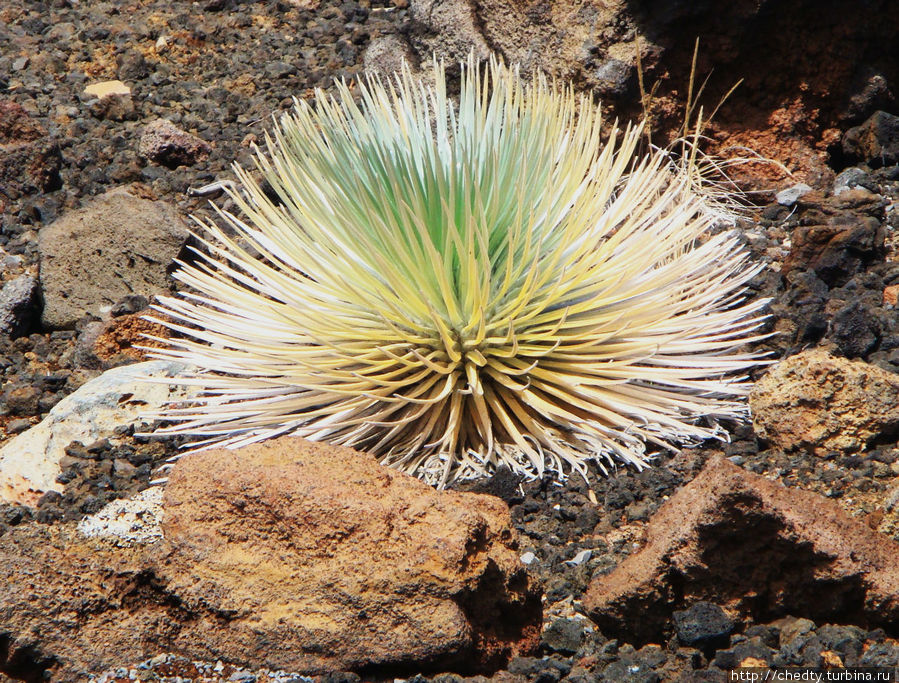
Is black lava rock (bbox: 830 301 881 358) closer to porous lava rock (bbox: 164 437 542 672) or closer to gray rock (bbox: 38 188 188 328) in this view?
porous lava rock (bbox: 164 437 542 672)

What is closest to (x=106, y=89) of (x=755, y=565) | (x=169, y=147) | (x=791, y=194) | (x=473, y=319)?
(x=169, y=147)

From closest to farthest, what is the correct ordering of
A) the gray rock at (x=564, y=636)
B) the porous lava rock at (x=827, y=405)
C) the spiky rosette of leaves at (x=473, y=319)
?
the gray rock at (x=564, y=636), the porous lava rock at (x=827, y=405), the spiky rosette of leaves at (x=473, y=319)

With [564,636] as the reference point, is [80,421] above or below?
below

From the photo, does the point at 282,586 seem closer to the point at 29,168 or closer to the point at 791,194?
the point at 791,194

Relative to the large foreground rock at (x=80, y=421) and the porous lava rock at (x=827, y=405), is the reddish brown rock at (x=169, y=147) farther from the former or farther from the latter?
the porous lava rock at (x=827, y=405)

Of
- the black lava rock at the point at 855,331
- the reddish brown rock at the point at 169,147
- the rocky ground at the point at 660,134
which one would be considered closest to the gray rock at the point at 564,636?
the rocky ground at the point at 660,134

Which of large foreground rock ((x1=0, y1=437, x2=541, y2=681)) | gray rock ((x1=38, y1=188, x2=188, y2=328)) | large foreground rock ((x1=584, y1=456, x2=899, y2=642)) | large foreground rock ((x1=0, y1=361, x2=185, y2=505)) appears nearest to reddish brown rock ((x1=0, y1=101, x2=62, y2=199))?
gray rock ((x1=38, y1=188, x2=188, y2=328))

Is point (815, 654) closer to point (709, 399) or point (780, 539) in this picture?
point (780, 539)
